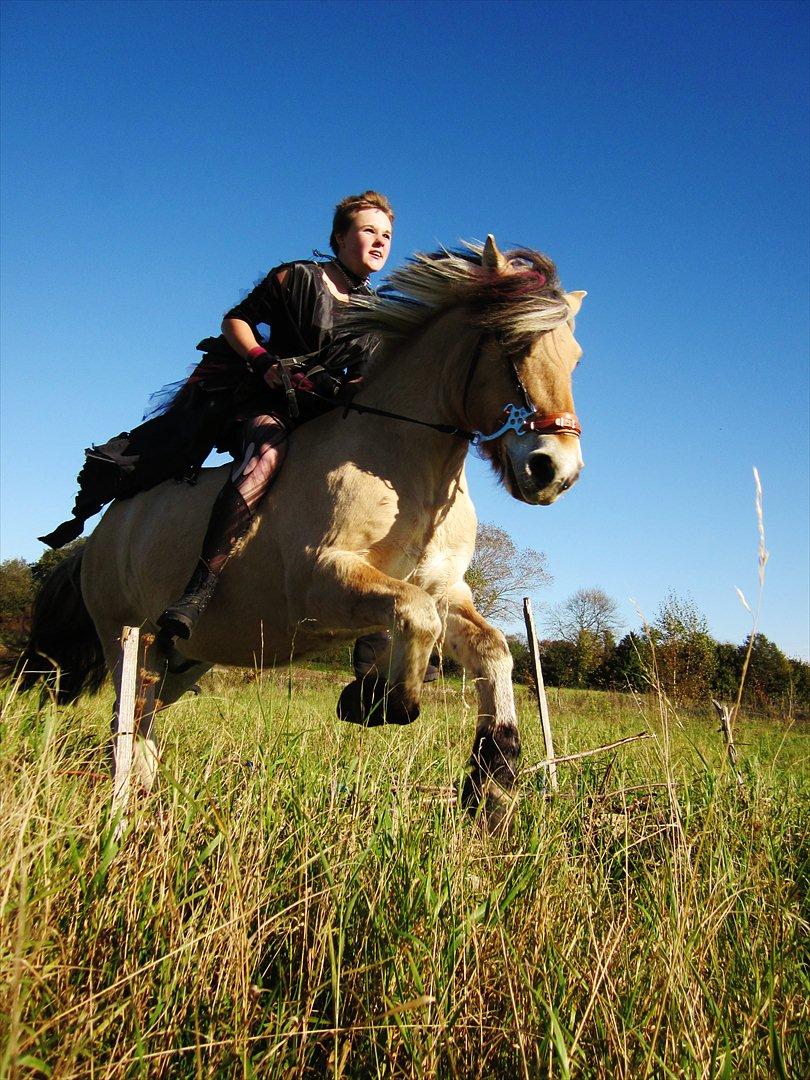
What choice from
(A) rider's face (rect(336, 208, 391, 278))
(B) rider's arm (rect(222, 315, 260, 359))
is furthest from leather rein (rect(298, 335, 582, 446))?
(A) rider's face (rect(336, 208, 391, 278))

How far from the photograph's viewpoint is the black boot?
13.2 ft

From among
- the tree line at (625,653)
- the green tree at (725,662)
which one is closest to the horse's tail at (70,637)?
the tree line at (625,653)

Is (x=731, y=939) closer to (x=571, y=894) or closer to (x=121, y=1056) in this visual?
(x=571, y=894)

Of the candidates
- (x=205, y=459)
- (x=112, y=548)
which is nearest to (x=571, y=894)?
(x=205, y=459)

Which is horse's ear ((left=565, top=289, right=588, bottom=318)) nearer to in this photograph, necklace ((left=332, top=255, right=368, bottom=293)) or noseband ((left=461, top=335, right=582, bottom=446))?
noseband ((left=461, top=335, right=582, bottom=446))

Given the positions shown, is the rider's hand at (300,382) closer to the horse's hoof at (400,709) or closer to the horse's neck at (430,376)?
the horse's neck at (430,376)

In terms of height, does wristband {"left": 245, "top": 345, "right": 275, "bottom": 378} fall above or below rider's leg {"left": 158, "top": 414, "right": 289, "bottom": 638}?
above

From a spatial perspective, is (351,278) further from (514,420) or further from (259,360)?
(514,420)

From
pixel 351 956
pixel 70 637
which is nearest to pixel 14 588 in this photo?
→ pixel 70 637

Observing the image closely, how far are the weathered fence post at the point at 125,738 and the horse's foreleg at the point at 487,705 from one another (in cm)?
149

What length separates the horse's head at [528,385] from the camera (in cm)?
354

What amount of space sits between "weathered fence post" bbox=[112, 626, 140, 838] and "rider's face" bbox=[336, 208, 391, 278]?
3.23m

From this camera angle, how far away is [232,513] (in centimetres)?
429

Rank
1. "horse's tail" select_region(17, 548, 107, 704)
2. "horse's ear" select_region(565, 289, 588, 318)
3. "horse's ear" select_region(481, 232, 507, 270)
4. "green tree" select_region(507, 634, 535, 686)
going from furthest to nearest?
1. "green tree" select_region(507, 634, 535, 686)
2. "horse's tail" select_region(17, 548, 107, 704)
3. "horse's ear" select_region(565, 289, 588, 318)
4. "horse's ear" select_region(481, 232, 507, 270)
